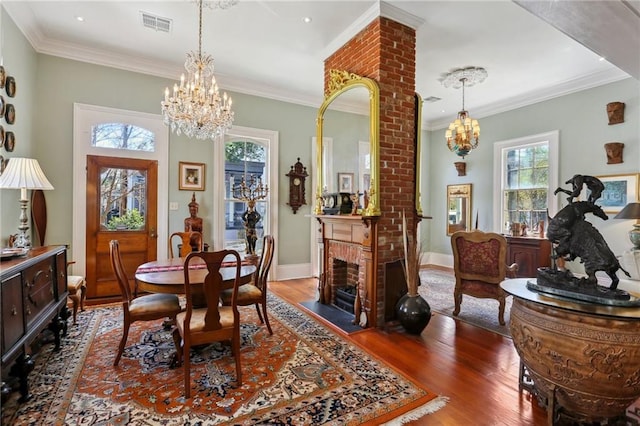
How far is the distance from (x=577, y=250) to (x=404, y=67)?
8.52 feet

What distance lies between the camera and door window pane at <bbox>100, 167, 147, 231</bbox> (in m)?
4.41

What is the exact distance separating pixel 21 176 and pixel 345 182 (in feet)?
11.4

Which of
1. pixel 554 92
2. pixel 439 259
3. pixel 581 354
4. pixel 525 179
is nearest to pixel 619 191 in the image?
pixel 525 179

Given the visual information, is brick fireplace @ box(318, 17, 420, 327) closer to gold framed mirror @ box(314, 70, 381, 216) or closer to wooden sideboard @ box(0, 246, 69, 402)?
gold framed mirror @ box(314, 70, 381, 216)

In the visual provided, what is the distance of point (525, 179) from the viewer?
5.83 metres

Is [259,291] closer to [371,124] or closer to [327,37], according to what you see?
[371,124]

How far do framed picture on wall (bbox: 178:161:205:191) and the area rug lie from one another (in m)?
3.96

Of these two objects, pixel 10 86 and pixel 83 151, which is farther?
pixel 83 151

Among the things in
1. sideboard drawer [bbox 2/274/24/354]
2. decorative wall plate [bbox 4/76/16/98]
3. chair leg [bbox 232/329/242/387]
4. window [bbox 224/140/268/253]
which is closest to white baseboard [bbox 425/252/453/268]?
window [bbox 224/140/268/253]

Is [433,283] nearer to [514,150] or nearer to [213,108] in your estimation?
[514,150]

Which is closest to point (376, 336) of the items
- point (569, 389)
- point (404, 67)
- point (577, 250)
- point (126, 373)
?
point (569, 389)

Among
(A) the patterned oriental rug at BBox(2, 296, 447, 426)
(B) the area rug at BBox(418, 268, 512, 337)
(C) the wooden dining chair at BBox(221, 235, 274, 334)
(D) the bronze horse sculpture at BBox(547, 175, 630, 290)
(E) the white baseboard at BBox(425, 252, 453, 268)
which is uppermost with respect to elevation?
(D) the bronze horse sculpture at BBox(547, 175, 630, 290)

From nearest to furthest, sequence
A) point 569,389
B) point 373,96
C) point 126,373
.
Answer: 1. point 569,389
2. point 126,373
3. point 373,96

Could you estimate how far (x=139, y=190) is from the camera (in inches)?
181
